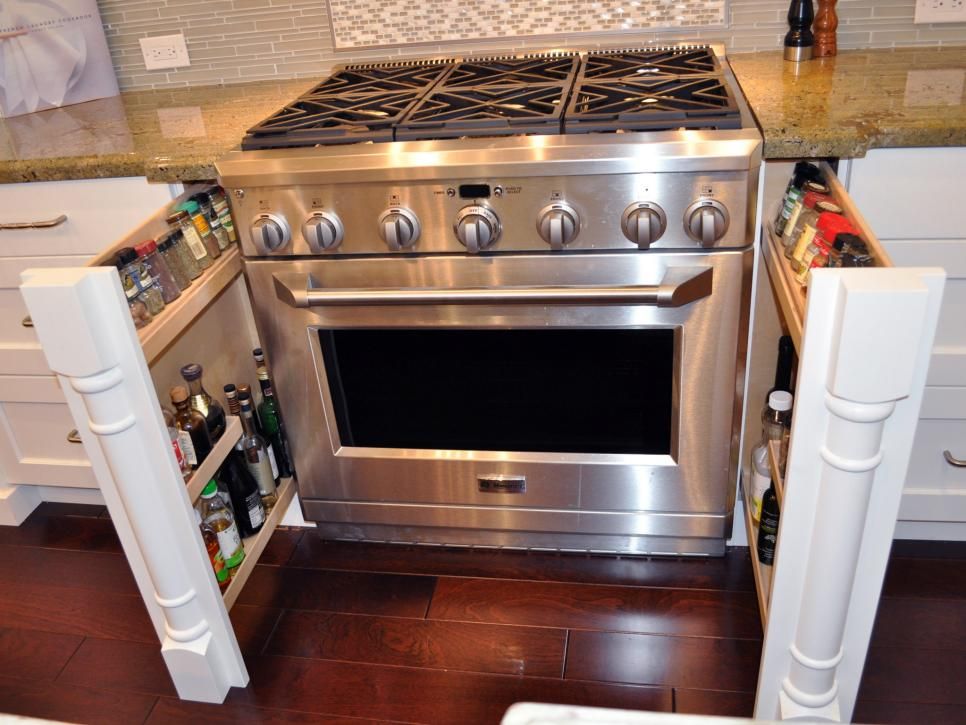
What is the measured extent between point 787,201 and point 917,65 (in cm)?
56

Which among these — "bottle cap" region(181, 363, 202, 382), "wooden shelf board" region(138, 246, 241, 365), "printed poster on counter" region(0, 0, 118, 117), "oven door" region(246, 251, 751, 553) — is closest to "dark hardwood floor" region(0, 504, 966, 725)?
"oven door" region(246, 251, 751, 553)

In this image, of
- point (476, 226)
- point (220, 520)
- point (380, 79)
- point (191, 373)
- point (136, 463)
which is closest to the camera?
point (136, 463)

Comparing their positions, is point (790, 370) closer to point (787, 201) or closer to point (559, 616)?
point (787, 201)

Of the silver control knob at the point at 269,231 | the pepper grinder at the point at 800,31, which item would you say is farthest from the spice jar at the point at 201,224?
the pepper grinder at the point at 800,31

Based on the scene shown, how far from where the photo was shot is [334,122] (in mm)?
1587

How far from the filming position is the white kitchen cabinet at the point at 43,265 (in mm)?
1671

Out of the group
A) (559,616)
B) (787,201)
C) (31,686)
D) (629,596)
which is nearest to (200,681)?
(31,686)

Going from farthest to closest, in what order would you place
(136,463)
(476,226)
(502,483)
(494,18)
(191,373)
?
1. (494,18)
2. (502,483)
3. (191,373)
4. (476,226)
5. (136,463)

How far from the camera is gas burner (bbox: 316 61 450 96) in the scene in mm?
1785

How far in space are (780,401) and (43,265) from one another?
4.85 ft

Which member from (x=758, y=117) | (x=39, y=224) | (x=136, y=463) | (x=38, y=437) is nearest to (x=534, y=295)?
(x=758, y=117)

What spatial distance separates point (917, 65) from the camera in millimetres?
1747

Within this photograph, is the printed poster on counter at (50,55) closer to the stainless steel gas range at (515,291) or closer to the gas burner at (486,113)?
the stainless steel gas range at (515,291)

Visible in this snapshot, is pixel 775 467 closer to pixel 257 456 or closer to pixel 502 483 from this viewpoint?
pixel 502 483
